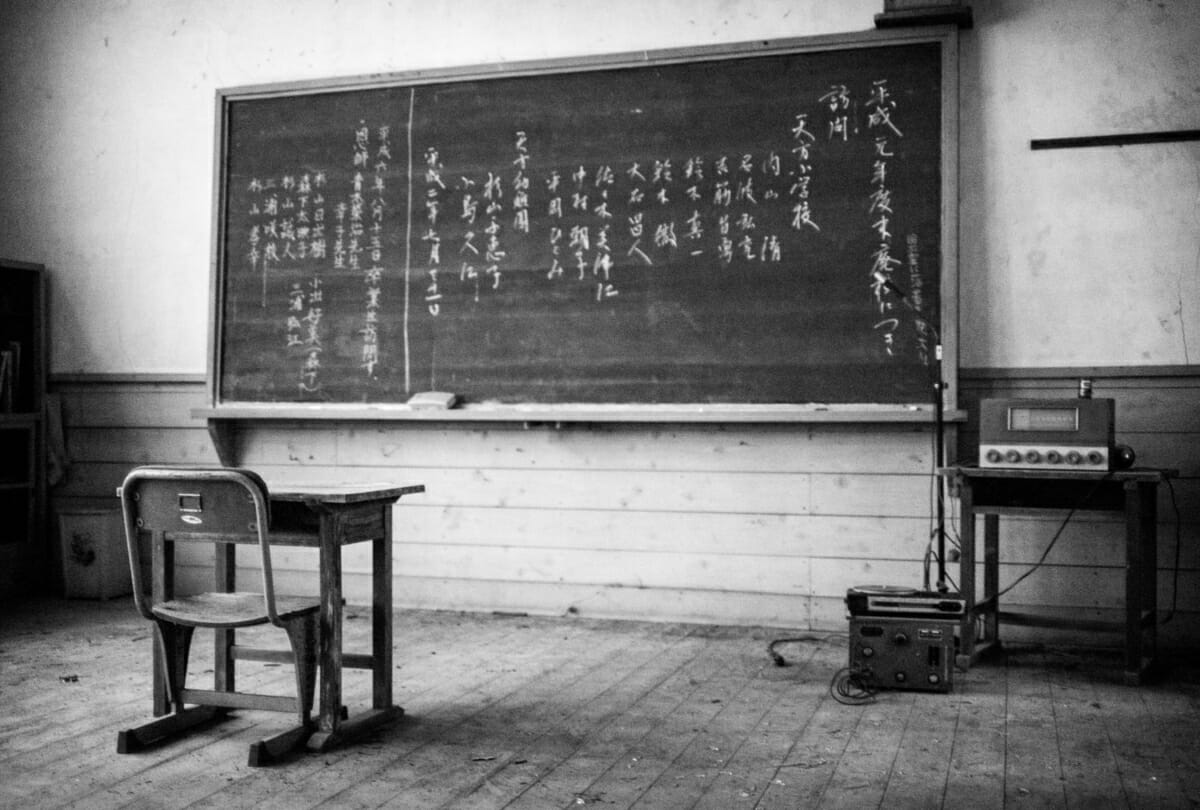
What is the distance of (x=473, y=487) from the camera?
16.3ft

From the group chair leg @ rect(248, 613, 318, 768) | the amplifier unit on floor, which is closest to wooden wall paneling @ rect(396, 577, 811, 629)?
the amplifier unit on floor

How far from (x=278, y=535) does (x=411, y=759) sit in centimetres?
66

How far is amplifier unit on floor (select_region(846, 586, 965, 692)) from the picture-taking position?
351cm

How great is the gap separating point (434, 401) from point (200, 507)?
213 cm

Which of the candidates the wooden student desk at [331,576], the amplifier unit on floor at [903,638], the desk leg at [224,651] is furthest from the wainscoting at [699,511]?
the desk leg at [224,651]

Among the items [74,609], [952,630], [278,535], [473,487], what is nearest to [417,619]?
[473,487]

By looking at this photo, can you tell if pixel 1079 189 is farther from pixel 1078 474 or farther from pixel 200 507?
pixel 200 507

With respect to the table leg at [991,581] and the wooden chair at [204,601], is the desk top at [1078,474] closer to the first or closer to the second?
the table leg at [991,581]

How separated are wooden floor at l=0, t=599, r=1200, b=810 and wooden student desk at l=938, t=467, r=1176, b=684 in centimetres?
13

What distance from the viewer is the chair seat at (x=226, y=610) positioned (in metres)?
2.70

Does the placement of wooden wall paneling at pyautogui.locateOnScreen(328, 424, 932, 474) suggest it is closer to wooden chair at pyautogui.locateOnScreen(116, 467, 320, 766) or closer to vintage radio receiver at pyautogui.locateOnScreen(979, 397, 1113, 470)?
vintage radio receiver at pyautogui.locateOnScreen(979, 397, 1113, 470)

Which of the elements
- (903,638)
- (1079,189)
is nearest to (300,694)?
(903,638)

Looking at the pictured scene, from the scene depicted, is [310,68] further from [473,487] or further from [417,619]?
[417,619]

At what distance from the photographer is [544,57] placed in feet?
16.0
